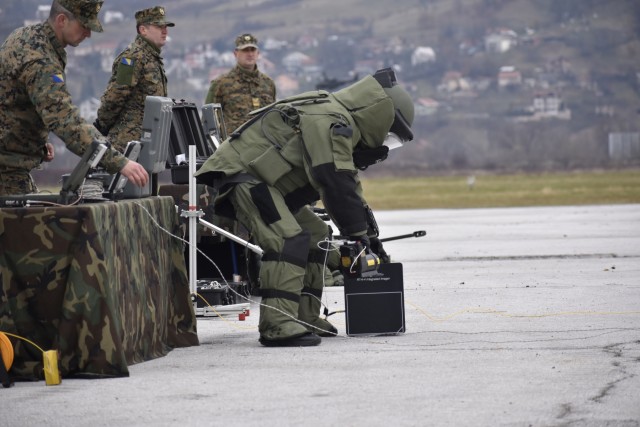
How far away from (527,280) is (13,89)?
6.71 metres

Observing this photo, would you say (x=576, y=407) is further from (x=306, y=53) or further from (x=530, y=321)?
(x=306, y=53)

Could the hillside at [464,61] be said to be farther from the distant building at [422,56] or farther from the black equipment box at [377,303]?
the black equipment box at [377,303]

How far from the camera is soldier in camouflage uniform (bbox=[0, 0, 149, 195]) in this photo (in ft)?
26.6

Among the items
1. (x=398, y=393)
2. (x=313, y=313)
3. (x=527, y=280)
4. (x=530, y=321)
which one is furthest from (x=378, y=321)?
(x=527, y=280)

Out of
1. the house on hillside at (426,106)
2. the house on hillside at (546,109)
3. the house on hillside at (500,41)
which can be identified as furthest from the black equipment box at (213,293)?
the house on hillside at (500,41)

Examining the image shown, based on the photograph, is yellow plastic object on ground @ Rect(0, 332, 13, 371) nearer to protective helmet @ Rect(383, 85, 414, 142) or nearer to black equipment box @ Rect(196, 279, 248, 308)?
protective helmet @ Rect(383, 85, 414, 142)

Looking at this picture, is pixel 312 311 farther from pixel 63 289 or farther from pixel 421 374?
pixel 63 289

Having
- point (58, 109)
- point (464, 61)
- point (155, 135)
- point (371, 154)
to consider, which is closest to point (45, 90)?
point (58, 109)

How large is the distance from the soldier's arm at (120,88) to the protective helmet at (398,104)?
376 centimetres

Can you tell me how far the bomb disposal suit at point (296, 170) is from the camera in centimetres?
878

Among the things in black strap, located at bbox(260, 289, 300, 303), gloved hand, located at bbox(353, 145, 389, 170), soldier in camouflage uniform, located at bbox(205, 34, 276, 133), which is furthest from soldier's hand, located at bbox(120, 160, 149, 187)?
soldier in camouflage uniform, located at bbox(205, 34, 276, 133)

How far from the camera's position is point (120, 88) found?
12.4 m

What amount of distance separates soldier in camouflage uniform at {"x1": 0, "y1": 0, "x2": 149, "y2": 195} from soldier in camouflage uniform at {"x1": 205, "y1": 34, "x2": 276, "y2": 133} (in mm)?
6437

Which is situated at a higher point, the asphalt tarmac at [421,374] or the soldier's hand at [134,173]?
the soldier's hand at [134,173]
